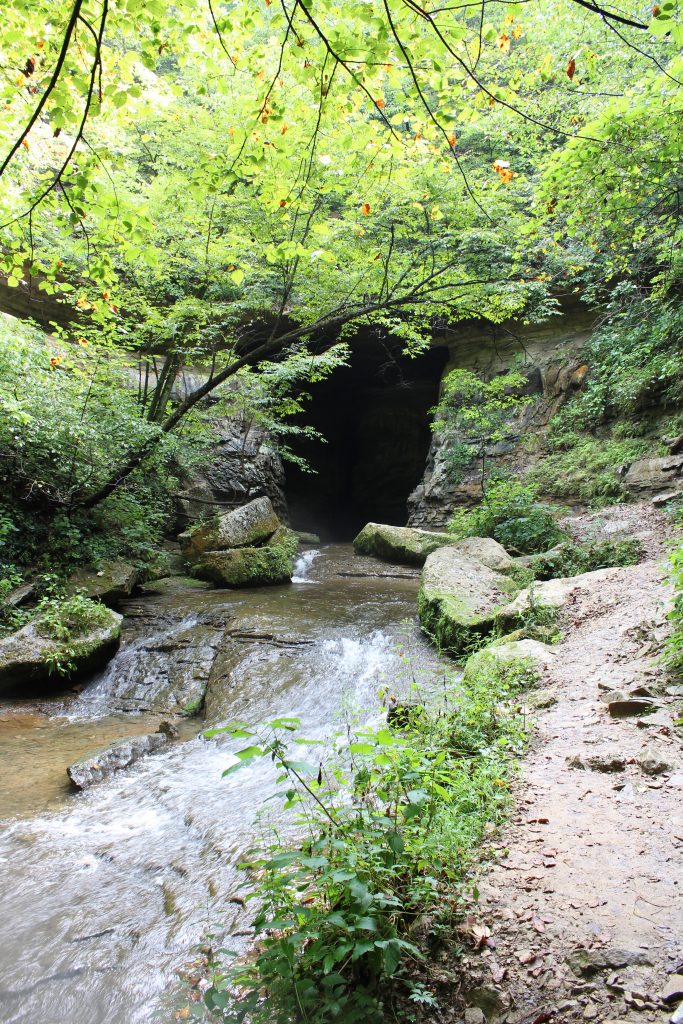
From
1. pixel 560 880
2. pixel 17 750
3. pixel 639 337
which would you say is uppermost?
pixel 639 337

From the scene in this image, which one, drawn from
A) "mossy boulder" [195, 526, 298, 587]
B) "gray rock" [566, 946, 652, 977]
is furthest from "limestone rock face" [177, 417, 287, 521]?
"gray rock" [566, 946, 652, 977]

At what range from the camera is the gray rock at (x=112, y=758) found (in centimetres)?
468

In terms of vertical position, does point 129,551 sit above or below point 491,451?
below

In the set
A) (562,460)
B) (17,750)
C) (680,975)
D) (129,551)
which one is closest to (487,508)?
(562,460)

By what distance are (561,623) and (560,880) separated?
13.2ft

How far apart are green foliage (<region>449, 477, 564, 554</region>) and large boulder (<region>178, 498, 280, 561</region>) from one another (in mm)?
4270

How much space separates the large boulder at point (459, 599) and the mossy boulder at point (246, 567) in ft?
12.2

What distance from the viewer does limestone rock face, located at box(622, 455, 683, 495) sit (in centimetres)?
1013

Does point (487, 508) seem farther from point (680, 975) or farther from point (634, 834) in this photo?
point (680, 975)

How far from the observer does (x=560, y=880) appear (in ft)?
7.74

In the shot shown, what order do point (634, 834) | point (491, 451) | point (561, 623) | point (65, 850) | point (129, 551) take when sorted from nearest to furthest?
point (634, 834)
point (65, 850)
point (561, 623)
point (129, 551)
point (491, 451)

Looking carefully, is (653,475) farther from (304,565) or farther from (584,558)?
(304,565)

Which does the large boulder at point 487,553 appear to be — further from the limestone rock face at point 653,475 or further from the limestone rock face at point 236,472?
the limestone rock face at point 236,472

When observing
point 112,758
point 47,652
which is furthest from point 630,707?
point 47,652
